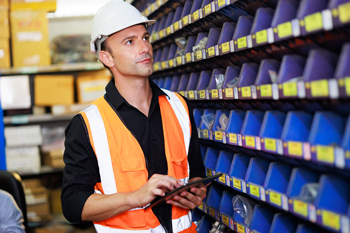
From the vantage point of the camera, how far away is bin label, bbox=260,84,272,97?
2.05 meters

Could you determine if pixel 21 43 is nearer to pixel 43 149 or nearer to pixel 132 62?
pixel 43 149

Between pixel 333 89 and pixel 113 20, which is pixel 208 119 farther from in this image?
pixel 333 89

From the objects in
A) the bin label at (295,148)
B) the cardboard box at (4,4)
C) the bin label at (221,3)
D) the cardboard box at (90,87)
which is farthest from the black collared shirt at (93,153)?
the cardboard box at (4,4)

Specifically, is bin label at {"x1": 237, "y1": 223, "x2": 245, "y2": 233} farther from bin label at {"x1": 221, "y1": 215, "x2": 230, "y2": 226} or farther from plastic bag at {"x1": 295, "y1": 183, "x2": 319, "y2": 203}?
plastic bag at {"x1": 295, "y1": 183, "x2": 319, "y2": 203}

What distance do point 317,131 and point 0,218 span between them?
2453mm

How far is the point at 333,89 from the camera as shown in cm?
158

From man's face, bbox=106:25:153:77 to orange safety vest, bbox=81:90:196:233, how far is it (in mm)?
279

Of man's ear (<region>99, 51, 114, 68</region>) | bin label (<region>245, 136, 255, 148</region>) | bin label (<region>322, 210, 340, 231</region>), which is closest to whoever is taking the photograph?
bin label (<region>322, 210, 340, 231</region>)

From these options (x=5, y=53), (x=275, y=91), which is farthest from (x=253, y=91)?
(x=5, y=53)

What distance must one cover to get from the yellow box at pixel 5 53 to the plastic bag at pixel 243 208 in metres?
4.10

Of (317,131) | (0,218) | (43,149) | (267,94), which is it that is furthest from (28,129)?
(317,131)

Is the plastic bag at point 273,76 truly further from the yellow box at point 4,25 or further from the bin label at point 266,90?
the yellow box at point 4,25

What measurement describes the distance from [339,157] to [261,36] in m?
0.84

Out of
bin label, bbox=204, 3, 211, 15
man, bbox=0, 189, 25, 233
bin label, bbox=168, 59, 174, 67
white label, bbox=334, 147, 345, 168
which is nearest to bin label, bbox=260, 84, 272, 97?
white label, bbox=334, 147, 345, 168
